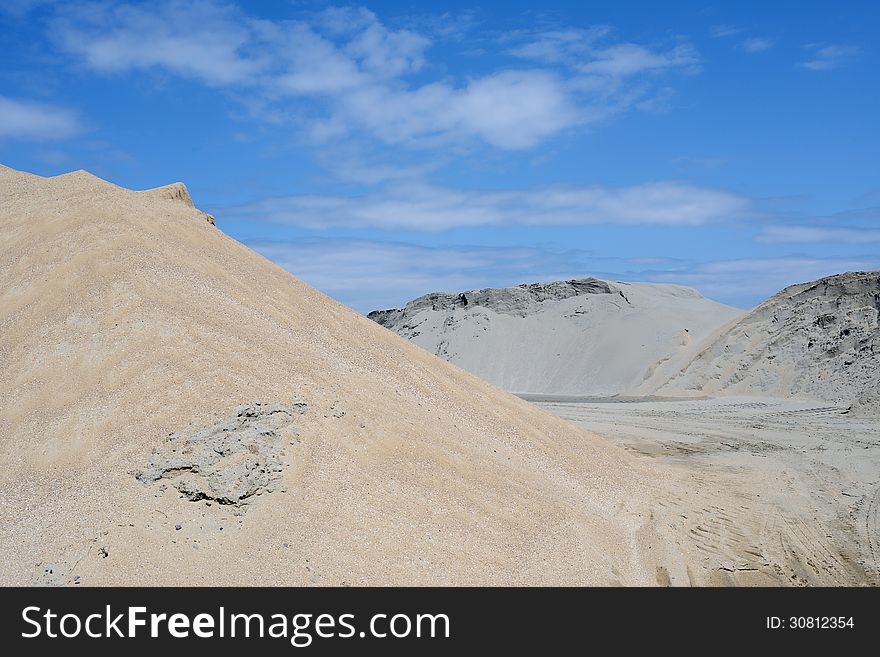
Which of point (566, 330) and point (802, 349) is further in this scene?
point (566, 330)

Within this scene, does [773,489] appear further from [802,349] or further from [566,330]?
[566,330]

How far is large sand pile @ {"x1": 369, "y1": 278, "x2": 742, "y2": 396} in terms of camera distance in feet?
152

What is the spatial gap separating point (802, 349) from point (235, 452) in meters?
33.0

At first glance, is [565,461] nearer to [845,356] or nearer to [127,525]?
[127,525]

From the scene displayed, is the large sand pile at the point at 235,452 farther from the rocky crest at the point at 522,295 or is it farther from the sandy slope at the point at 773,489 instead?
the rocky crest at the point at 522,295

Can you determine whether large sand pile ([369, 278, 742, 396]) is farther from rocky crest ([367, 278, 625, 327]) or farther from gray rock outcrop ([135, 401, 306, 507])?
gray rock outcrop ([135, 401, 306, 507])

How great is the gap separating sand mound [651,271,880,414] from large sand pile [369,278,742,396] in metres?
4.79

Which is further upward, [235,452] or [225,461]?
[235,452]

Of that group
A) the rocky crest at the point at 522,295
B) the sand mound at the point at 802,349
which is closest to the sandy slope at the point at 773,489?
the sand mound at the point at 802,349

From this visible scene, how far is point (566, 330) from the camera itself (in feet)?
175

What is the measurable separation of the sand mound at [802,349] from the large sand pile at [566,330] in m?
4.79

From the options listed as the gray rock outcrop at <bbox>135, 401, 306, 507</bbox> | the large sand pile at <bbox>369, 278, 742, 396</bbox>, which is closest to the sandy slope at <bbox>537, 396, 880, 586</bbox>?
the gray rock outcrop at <bbox>135, 401, 306, 507</bbox>

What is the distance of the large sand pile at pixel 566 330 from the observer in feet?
152

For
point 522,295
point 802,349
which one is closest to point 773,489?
point 802,349
